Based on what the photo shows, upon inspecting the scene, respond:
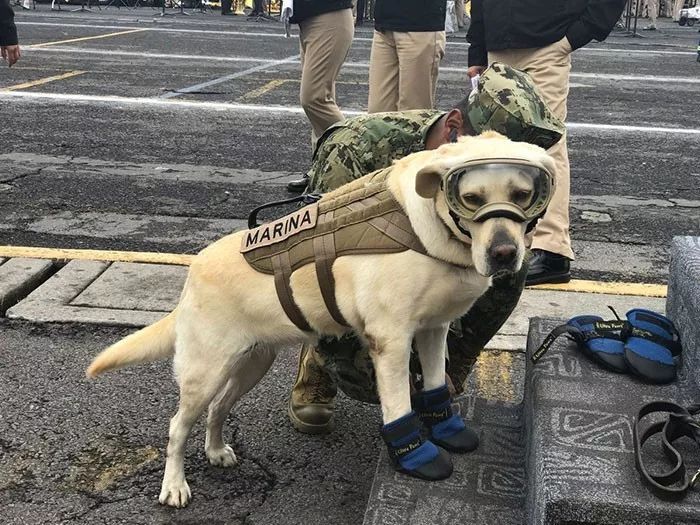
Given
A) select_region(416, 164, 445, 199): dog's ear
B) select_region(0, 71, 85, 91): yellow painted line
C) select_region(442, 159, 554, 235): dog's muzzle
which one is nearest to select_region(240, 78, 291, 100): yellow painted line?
select_region(0, 71, 85, 91): yellow painted line

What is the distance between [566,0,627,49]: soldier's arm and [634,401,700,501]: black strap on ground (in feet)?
8.24

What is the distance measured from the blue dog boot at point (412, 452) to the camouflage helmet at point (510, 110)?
853 millimetres

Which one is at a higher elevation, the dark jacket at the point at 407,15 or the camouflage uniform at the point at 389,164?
the dark jacket at the point at 407,15

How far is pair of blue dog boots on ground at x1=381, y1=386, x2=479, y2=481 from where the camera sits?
242 cm

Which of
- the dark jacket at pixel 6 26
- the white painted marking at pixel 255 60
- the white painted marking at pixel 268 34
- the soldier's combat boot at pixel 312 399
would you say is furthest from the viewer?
the white painted marking at pixel 268 34

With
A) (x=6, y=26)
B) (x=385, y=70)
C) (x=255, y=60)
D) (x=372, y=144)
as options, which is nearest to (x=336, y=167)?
(x=372, y=144)

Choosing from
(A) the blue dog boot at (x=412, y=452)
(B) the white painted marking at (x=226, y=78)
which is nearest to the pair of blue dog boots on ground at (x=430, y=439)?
(A) the blue dog boot at (x=412, y=452)

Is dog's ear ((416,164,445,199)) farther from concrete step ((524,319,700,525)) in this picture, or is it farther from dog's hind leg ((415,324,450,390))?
concrete step ((524,319,700,525))

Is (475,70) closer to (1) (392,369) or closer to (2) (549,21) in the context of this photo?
(2) (549,21)

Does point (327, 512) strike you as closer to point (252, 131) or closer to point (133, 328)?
point (133, 328)

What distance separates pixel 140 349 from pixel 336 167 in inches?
34.5

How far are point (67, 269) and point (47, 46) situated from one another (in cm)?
1152

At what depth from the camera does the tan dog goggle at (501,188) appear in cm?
202

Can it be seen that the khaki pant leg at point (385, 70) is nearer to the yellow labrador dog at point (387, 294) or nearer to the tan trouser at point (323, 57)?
the tan trouser at point (323, 57)
